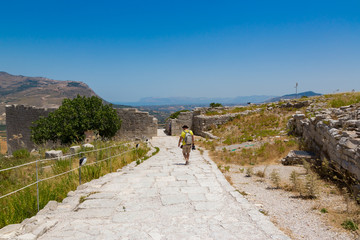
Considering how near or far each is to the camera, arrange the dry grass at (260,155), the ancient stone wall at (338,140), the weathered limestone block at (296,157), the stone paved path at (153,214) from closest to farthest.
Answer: the stone paved path at (153,214), the ancient stone wall at (338,140), the weathered limestone block at (296,157), the dry grass at (260,155)

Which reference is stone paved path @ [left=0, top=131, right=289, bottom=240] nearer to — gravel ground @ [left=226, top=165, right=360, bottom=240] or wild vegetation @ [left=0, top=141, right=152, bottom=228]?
gravel ground @ [left=226, top=165, right=360, bottom=240]

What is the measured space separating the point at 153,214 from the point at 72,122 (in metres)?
13.8

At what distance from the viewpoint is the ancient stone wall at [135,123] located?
21594 mm

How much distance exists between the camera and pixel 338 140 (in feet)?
20.7

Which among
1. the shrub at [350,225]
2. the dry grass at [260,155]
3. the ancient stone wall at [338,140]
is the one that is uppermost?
the ancient stone wall at [338,140]

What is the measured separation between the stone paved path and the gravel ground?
35 cm

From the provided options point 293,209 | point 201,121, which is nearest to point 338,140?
point 293,209

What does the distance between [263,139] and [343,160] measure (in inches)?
316

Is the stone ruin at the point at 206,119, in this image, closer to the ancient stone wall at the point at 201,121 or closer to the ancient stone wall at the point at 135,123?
the ancient stone wall at the point at 201,121

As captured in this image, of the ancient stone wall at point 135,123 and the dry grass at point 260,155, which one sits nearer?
the dry grass at point 260,155

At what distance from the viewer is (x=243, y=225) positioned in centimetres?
379

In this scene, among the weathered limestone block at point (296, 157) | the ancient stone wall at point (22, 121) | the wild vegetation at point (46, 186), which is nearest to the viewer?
the wild vegetation at point (46, 186)

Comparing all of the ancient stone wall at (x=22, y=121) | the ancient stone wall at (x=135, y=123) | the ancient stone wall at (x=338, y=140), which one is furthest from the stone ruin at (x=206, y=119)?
the ancient stone wall at (x=22, y=121)

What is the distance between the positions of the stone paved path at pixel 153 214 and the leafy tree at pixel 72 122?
1097 cm
